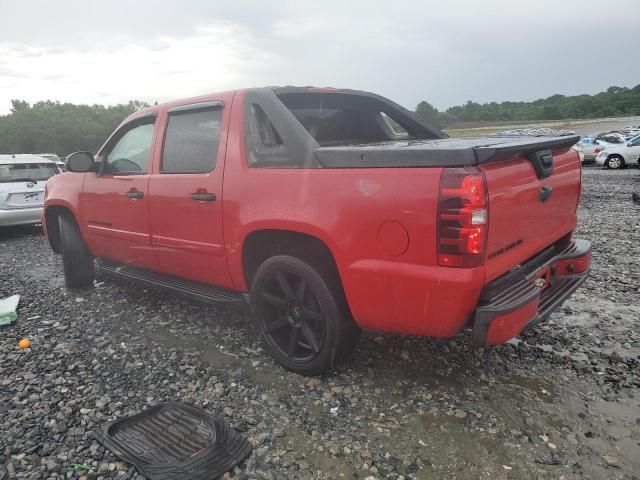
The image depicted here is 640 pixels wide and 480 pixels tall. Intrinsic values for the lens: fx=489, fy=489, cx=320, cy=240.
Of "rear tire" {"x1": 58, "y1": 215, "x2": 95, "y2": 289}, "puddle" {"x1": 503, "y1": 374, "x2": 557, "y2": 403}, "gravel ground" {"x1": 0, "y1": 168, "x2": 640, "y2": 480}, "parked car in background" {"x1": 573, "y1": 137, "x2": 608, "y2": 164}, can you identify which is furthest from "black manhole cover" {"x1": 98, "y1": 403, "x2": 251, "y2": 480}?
"parked car in background" {"x1": 573, "y1": 137, "x2": 608, "y2": 164}

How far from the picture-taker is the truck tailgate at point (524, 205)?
2.40m

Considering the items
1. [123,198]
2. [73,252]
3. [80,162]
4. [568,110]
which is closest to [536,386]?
[123,198]

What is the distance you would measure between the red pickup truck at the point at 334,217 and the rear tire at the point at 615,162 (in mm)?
18735

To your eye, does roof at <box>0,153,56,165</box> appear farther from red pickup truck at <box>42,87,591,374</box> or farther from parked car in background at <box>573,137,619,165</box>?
parked car in background at <box>573,137,619,165</box>

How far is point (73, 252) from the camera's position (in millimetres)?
5000

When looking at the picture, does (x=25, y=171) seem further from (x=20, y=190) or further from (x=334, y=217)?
(x=334, y=217)

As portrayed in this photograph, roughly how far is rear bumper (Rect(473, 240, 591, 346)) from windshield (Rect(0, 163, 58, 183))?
908 centimetres

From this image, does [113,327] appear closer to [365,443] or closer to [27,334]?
[27,334]

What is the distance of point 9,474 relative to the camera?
7.75 ft

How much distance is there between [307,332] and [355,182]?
1045 millimetres

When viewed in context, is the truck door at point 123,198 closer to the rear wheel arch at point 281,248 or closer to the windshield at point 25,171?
the rear wheel arch at point 281,248

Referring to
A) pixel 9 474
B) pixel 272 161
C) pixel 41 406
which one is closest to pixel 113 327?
pixel 41 406

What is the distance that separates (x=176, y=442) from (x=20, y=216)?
305 inches

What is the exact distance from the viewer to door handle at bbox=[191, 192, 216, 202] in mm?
3336
